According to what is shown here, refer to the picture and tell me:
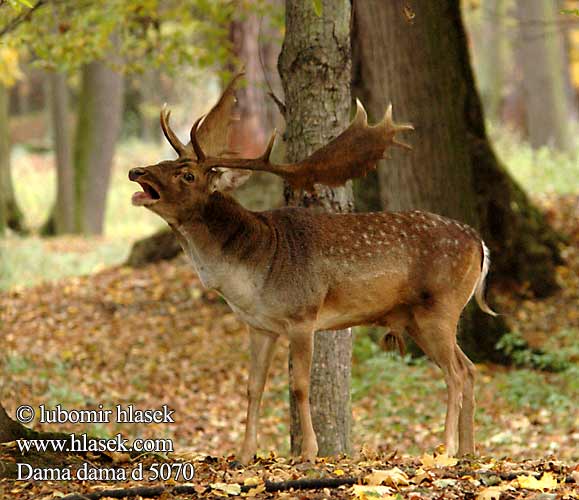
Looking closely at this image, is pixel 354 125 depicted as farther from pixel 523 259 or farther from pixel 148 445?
pixel 523 259

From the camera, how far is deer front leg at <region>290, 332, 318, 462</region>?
21.2 feet

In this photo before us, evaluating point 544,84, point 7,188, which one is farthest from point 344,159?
point 7,188

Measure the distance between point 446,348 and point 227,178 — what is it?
177cm

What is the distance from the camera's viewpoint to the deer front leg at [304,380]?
6.46 m

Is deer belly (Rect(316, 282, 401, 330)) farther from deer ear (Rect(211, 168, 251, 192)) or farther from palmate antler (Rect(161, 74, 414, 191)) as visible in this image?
deer ear (Rect(211, 168, 251, 192))

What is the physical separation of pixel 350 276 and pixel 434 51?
5938 mm

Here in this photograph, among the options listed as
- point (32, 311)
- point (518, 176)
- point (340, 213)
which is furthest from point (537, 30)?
point (340, 213)

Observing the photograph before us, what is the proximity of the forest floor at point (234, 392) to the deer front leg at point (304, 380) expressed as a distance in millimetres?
158

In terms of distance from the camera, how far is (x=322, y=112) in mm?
7512

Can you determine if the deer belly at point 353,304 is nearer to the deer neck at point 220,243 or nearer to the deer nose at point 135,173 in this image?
the deer neck at point 220,243

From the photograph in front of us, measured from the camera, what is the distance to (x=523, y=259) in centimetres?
1399

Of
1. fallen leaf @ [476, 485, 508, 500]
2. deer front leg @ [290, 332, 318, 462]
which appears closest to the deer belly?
deer front leg @ [290, 332, 318, 462]

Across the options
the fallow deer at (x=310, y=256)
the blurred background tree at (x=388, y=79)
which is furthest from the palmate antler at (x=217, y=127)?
the blurred background tree at (x=388, y=79)

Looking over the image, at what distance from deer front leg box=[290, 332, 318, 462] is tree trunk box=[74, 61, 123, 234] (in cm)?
1928
